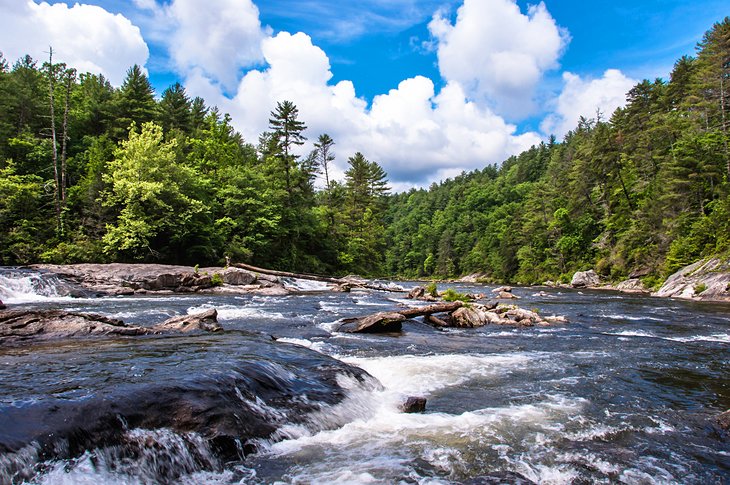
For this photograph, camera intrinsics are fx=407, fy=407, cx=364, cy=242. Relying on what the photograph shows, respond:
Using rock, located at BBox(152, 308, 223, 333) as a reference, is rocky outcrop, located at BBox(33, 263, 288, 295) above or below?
above

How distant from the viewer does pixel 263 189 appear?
Answer: 133ft

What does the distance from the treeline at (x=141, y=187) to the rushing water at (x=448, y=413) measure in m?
24.5

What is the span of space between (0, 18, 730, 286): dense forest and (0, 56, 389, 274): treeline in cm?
14

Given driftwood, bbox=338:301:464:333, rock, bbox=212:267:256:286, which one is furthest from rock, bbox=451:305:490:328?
rock, bbox=212:267:256:286

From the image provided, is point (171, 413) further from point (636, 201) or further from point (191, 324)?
point (636, 201)

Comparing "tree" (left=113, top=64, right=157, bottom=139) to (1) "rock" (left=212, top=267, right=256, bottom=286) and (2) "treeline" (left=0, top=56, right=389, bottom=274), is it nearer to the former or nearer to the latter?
(2) "treeline" (left=0, top=56, right=389, bottom=274)

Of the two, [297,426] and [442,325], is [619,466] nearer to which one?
[297,426]

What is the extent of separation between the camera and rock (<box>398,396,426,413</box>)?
626 cm

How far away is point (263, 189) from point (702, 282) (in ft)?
118

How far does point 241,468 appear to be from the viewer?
433cm

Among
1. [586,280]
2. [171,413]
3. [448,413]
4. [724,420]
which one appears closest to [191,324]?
[171,413]

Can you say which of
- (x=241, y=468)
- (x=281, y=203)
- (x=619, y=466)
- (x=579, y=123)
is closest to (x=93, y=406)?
(x=241, y=468)

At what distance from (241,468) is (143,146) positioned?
35021mm

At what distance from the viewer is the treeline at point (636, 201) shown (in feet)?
119
